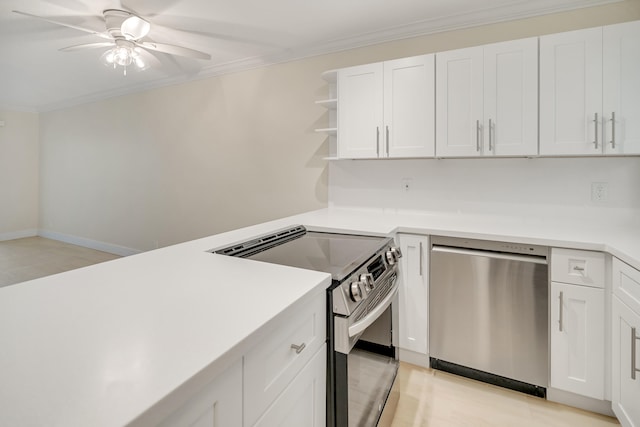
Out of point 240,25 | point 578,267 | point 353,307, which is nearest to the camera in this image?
point 353,307

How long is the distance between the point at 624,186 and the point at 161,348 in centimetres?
276

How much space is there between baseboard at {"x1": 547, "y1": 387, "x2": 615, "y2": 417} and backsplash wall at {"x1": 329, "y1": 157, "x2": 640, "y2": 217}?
1176 mm

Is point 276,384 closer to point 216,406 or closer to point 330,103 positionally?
point 216,406

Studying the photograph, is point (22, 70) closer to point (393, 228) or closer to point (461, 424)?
point (393, 228)

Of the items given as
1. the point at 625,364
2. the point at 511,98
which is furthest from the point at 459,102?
the point at 625,364

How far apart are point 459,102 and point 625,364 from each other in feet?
5.67

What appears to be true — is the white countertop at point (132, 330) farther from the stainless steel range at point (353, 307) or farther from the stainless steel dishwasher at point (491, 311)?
the stainless steel dishwasher at point (491, 311)

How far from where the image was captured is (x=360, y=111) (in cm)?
253

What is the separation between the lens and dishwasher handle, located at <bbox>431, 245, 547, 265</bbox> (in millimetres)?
1816

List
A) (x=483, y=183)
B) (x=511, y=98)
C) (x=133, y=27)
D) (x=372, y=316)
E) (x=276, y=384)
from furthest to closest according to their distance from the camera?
(x=483, y=183)
(x=133, y=27)
(x=511, y=98)
(x=372, y=316)
(x=276, y=384)

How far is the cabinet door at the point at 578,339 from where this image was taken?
170cm

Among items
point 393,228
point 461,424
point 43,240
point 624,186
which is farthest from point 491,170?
point 43,240

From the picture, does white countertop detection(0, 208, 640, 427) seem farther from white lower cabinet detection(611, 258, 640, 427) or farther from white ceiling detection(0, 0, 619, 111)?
white ceiling detection(0, 0, 619, 111)

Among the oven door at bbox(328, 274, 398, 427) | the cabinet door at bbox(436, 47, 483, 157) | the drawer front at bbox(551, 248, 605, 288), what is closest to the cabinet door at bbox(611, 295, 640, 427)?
the drawer front at bbox(551, 248, 605, 288)
